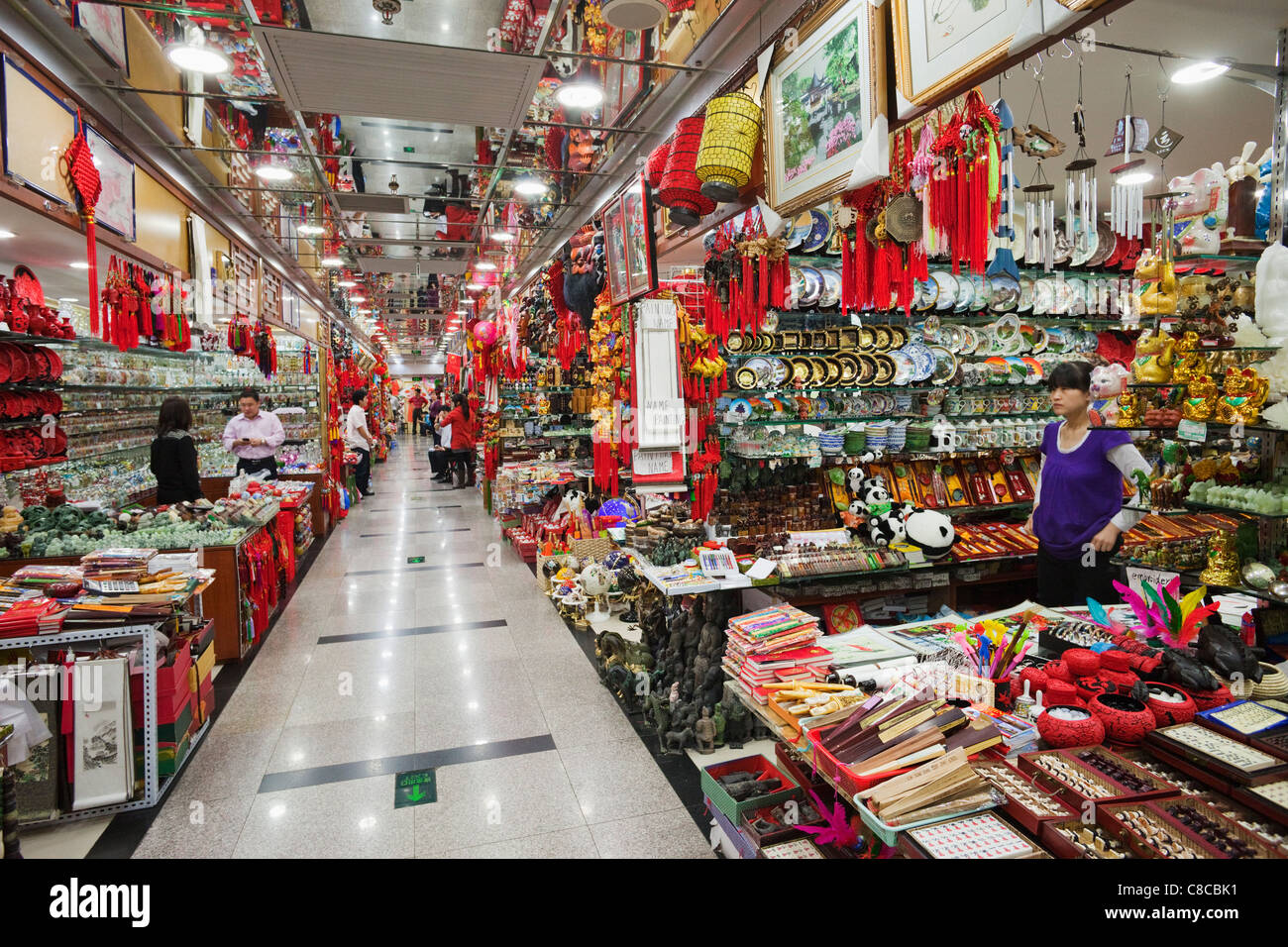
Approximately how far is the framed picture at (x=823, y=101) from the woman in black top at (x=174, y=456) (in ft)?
15.8

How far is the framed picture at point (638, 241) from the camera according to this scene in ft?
12.5

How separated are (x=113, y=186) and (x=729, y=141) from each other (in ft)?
13.3

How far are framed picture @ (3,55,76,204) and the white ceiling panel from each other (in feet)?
3.72

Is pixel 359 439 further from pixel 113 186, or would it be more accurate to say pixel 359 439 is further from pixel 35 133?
pixel 35 133

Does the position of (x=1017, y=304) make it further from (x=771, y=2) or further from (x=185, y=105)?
(x=185, y=105)

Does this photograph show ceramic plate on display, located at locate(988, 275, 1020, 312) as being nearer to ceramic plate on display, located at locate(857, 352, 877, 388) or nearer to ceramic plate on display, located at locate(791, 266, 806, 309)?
ceramic plate on display, located at locate(857, 352, 877, 388)

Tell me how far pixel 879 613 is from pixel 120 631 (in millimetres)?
4238

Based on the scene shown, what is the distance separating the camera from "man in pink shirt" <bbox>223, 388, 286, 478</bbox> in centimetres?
739

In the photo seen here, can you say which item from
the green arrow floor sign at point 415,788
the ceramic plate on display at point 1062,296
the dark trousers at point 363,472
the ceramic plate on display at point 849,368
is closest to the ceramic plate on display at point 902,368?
the ceramic plate on display at point 849,368

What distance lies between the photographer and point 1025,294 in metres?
5.53

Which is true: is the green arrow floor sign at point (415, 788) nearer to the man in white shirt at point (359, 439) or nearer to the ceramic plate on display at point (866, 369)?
the ceramic plate on display at point (866, 369)

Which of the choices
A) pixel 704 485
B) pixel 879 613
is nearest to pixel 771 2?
pixel 704 485
